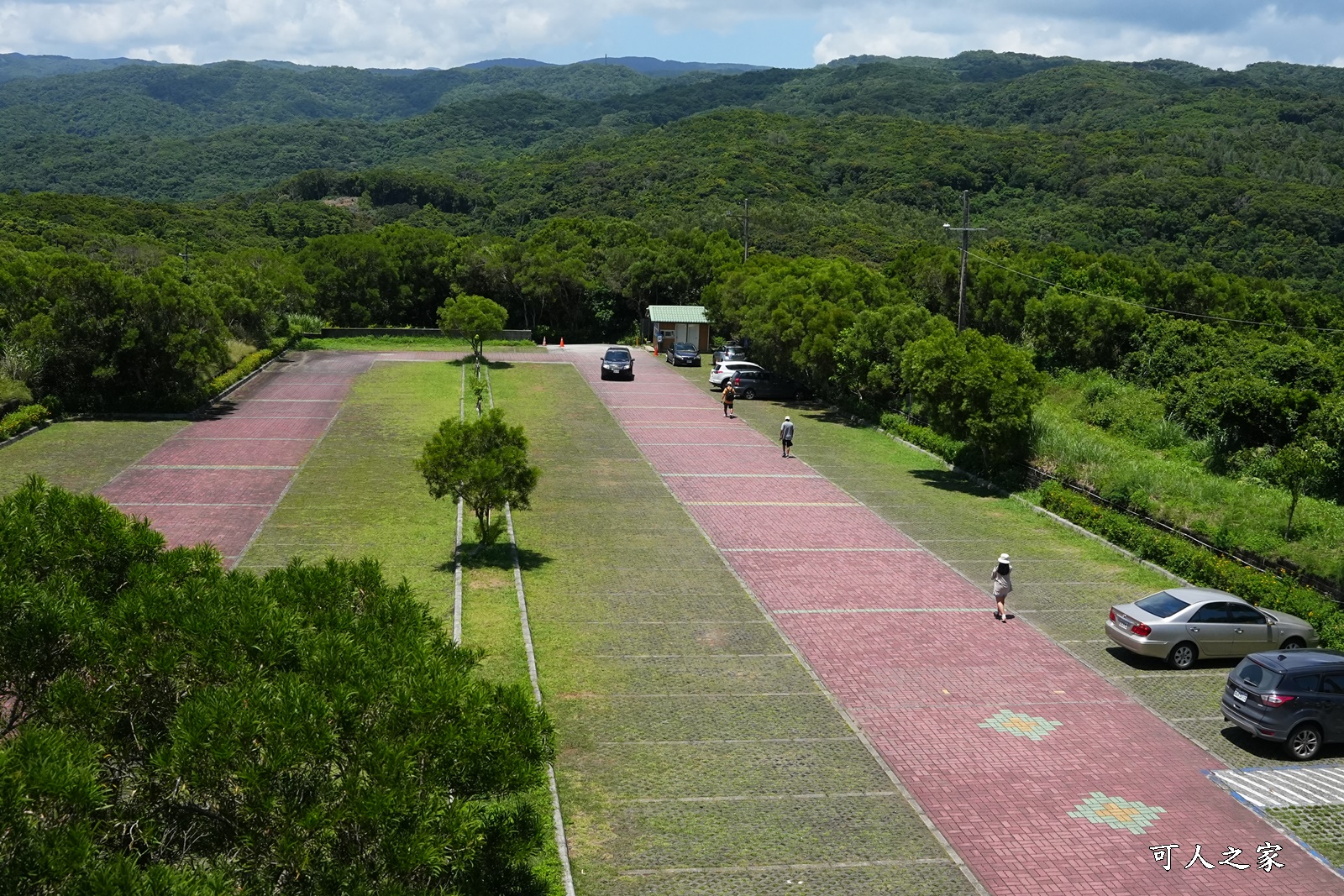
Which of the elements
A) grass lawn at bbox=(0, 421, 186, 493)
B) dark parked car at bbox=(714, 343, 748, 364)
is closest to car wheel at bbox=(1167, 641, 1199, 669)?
grass lawn at bbox=(0, 421, 186, 493)

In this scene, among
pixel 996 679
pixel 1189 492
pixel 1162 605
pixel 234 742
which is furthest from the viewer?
pixel 1189 492

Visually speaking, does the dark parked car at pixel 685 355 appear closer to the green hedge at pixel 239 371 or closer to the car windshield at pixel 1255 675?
the green hedge at pixel 239 371

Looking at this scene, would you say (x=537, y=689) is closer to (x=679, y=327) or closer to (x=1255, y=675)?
(x=1255, y=675)

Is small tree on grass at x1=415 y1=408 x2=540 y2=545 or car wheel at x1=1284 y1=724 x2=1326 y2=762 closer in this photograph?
car wheel at x1=1284 y1=724 x2=1326 y2=762

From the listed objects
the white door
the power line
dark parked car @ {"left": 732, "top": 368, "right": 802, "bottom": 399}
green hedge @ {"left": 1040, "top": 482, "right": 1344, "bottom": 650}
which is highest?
the power line

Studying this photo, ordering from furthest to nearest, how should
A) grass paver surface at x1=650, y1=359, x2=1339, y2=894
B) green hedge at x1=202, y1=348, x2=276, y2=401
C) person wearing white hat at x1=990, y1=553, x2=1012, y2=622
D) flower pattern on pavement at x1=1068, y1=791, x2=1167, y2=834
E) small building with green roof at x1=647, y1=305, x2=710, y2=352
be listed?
1. small building with green roof at x1=647, y1=305, x2=710, y2=352
2. green hedge at x1=202, y1=348, x2=276, y2=401
3. person wearing white hat at x1=990, y1=553, x2=1012, y2=622
4. flower pattern on pavement at x1=1068, y1=791, x2=1167, y2=834
5. grass paver surface at x1=650, y1=359, x2=1339, y2=894

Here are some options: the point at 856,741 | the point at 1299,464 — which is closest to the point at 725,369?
the point at 1299,464

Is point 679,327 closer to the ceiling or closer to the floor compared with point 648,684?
closer to the ceiling

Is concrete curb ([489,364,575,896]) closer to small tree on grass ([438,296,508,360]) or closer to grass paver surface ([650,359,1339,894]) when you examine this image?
grass paver surface ([650,359,1339,894])

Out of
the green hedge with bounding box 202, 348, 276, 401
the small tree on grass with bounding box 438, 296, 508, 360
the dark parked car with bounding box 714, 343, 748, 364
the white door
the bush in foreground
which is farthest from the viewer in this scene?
the white door
